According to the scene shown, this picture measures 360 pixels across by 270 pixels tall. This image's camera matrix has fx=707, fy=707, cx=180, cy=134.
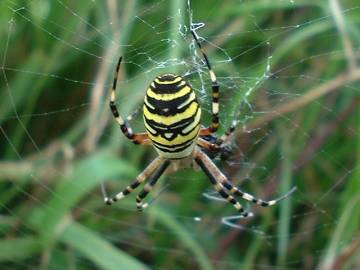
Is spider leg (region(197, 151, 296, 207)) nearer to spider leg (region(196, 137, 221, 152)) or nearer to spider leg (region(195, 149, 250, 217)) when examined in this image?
spider leg (region(195, 149, 250, 217))

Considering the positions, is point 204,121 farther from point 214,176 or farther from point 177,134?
point 177,134

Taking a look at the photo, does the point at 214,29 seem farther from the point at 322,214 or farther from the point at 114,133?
the point at 322,214

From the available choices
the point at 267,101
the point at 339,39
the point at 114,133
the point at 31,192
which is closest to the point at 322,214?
the point at 267,101

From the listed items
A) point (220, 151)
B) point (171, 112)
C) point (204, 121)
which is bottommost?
point (220, 151)

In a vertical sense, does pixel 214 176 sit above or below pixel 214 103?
below

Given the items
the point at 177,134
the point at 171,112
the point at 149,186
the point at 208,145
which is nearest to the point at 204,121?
the point at 208,145

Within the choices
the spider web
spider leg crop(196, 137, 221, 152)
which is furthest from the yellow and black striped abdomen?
the spider web

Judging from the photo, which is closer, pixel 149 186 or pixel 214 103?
pixel 214 103

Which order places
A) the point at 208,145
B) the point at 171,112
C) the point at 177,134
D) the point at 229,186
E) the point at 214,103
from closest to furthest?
the point at 171,112 → the point at 177,134 → the point at 214,103 → the point at 208,145 → the point at 229,186
